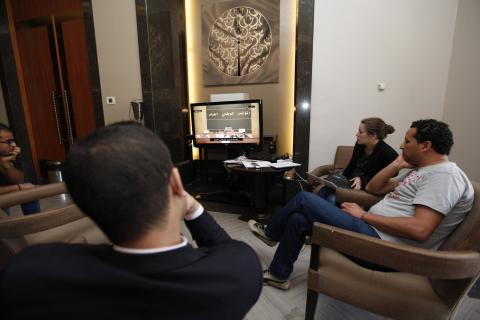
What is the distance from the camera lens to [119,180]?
1.42 feet

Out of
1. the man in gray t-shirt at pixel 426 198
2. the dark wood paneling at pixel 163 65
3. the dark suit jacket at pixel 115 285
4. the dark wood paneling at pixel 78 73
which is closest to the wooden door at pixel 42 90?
the dark wood paneling at pixel 78 73

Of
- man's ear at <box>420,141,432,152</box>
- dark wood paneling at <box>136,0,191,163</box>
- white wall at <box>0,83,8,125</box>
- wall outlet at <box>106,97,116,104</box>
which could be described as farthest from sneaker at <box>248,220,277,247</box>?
white wall at <box>0,83,8,125</box>

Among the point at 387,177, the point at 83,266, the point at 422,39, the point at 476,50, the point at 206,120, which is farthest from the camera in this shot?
the point at 206,120

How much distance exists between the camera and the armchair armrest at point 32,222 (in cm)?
102

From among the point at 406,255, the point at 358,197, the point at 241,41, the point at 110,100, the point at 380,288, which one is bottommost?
the point at 380,288

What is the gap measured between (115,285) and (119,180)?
0.58 feet

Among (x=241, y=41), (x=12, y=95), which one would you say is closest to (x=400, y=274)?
(x=241, y=41)

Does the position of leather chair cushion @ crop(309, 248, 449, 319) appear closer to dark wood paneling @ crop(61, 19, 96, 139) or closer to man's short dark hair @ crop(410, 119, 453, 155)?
man's short dark hair @ crop(410, 119, 453, 155)

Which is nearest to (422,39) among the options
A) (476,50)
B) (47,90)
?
(476,50)

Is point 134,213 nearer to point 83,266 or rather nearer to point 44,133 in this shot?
point 83,266

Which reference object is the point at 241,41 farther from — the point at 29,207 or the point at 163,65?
the point at 29,207

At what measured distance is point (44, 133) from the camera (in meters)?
3.92

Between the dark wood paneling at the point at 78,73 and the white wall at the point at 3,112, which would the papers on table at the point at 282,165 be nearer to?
the dark wood paneling at the point at 78,73

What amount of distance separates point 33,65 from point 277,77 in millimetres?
3694
